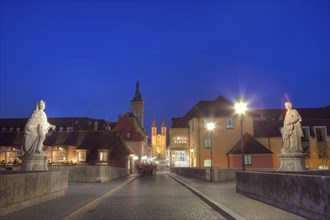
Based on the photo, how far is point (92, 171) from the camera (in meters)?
24.9

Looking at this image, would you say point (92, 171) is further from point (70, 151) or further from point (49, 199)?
point (70, 151)

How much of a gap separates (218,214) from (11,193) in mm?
6180

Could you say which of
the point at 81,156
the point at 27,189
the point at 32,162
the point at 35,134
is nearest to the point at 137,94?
the point at 81,156

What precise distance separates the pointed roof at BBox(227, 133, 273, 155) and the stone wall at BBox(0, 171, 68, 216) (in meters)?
38.3

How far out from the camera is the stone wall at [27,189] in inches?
355

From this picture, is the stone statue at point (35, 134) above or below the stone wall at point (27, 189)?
above

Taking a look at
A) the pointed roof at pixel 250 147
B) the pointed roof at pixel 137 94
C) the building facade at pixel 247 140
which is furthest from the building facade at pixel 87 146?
the pointed roof at pixel 137 94

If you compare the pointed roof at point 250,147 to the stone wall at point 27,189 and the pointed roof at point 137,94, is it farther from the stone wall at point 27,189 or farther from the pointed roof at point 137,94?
the pointed roof at point 137,94

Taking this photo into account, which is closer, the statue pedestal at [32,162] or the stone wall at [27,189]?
the stone wall at [27,189]

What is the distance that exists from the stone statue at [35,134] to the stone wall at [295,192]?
935cm

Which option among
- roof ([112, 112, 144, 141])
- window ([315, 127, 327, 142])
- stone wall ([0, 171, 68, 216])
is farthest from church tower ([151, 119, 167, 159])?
stone wall ([0, 171, 68, 216])

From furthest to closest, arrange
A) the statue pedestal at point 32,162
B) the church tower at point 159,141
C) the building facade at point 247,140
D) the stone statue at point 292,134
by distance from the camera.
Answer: the church tower at point 159,141 → the building facade at point 247,140 → the stone statue at point 292,134 → the statue pedestal at point 32,162

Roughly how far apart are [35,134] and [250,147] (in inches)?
1541

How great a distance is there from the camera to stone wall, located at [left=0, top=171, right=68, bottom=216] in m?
9.03
